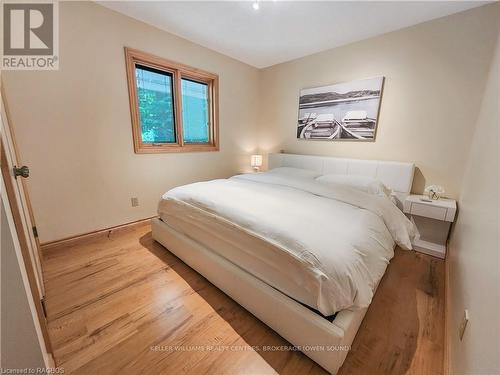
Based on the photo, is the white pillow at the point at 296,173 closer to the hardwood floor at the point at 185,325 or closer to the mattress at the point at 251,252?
the hardwood floor at the point at 185,325

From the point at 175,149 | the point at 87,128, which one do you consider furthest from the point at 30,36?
the point at 175,149

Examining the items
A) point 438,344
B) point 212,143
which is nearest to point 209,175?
point 212,143

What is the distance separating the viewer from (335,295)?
0.98 metres

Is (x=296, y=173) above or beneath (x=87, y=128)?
beneath

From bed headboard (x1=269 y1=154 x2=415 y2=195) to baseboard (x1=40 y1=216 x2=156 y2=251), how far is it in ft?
7.95

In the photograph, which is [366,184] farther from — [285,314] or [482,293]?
[285,314]

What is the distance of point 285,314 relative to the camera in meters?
1.14

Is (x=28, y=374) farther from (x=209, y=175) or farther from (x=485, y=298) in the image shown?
(x=209, y=175)

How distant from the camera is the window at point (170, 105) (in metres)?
2.44

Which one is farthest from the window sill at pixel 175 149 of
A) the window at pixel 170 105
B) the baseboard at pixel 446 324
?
the baseboard at pixel 446 324

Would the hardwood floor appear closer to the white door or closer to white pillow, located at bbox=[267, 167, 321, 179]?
the white door

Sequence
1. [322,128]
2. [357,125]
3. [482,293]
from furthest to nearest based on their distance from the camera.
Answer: [322,128]
[357,125]
[482,293]

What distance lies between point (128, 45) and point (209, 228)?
2.30m

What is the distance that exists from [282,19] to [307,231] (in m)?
2.40
